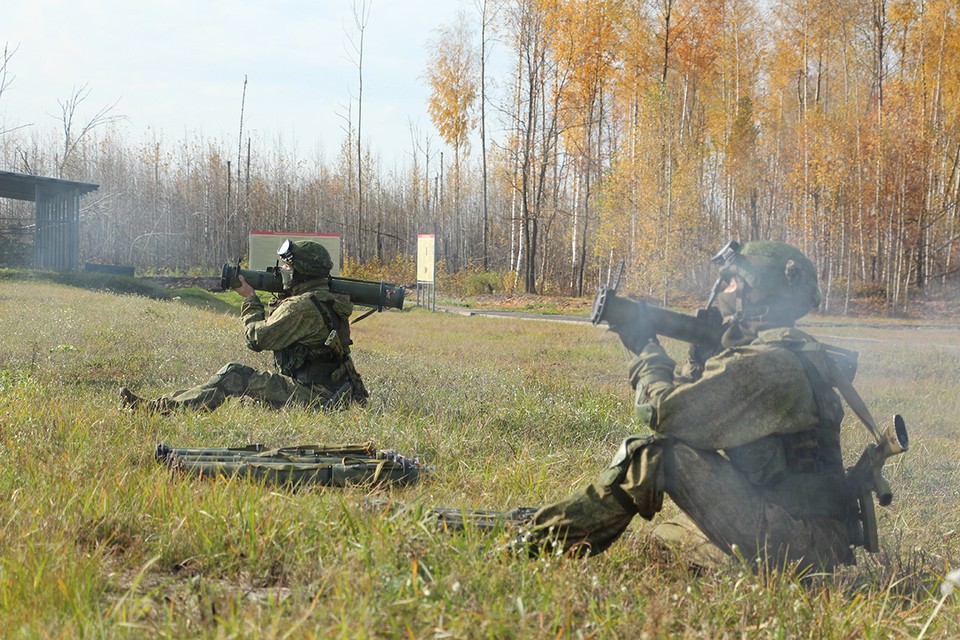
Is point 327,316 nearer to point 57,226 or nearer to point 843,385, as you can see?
point 843,385

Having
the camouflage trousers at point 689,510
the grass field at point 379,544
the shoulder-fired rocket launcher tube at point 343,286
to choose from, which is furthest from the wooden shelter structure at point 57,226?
the camouflage trousers at point 689,510

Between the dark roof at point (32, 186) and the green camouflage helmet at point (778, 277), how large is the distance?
24517mm

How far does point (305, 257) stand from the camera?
6.65m

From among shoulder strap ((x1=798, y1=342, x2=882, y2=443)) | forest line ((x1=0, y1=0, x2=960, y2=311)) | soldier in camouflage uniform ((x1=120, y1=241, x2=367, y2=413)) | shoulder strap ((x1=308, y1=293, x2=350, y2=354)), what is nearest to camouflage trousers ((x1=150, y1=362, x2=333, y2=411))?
soldier in camouflage uniform ((x1=120, y1=241, x2=367, y2=413))

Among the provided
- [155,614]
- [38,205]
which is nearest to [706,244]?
[38,205]

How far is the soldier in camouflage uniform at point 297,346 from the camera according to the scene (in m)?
6.33

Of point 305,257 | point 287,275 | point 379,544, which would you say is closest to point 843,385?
point 379,544

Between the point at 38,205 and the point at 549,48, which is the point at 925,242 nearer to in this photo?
the point at 549,48

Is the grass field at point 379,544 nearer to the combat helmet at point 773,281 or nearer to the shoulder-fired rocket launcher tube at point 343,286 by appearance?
the shoulder-fired rocket launcher tube at point 343,286

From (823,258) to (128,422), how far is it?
1131 inches

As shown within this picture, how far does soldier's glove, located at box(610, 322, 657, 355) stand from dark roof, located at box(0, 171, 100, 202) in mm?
24348

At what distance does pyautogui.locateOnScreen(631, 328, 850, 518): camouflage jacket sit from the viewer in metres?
3.17

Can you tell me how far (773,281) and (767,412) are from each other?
582 millimetres

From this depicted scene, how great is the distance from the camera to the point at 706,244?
29.9 m
